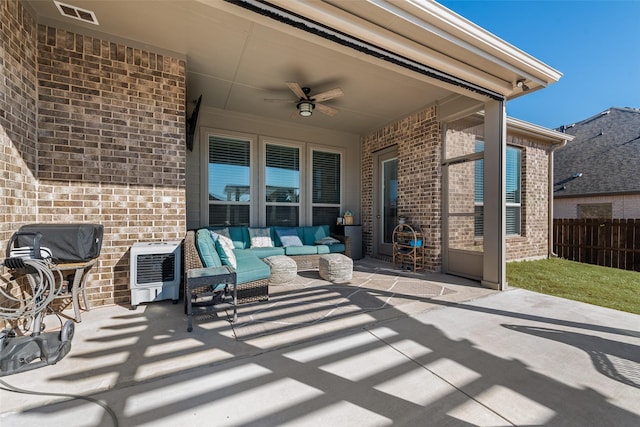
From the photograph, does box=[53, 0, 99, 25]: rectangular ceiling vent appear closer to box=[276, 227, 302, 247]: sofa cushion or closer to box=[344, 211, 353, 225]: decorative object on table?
box=[276, 227, 302, 247]: sofa cushion

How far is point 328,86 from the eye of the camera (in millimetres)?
4695

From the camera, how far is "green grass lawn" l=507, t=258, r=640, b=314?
373 cm

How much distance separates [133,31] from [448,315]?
5.23 metres

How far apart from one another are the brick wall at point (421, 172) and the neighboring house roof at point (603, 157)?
10.2 meters

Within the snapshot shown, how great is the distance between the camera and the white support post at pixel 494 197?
4.08 meters

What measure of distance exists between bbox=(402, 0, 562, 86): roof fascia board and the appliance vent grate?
3740mm

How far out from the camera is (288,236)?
588cm

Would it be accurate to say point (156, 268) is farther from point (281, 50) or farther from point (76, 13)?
point (281, 50)

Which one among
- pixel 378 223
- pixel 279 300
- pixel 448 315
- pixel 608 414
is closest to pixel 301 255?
pixel 279 300

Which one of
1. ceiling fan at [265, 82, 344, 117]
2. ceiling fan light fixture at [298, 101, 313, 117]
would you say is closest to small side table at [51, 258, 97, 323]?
ceiling fan at [265, 82, 344, 117]

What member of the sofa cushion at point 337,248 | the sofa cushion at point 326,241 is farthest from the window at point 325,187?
the sofa cushion at point 337,248

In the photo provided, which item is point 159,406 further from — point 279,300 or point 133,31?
point 133,31

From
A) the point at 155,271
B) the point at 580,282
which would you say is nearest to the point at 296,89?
the point at 155,271

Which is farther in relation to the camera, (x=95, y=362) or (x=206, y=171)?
(x=206, y=171)
